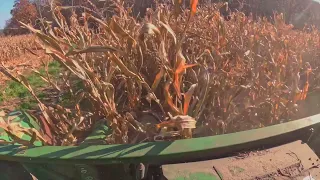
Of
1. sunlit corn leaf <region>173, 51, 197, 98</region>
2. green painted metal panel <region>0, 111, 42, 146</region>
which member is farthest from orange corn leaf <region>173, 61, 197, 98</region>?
green painted metal panel <region>0, 111, 42, 146</region>

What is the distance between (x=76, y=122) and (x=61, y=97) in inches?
36.9

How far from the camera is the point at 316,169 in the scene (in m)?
1.44

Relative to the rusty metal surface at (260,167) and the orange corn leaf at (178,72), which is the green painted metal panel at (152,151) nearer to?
the rusty metal surface at (260,167)

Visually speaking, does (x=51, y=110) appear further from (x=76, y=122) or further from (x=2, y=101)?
(x=2, y=101)

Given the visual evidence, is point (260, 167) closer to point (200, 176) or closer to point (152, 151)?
point (200, 176)

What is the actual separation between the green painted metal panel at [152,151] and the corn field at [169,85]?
0.11 m

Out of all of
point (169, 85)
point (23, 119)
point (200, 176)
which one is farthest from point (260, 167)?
point (23, 119)

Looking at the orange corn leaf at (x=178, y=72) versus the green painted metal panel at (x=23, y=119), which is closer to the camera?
the orange corn leaf at (x=178, y=72)

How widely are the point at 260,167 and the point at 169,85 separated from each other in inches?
19.9

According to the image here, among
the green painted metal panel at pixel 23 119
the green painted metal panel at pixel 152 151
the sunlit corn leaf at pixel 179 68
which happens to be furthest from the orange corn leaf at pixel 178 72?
the green painted metal panel at pixel 23 119

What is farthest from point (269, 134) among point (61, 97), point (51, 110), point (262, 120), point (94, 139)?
point (61, 97)

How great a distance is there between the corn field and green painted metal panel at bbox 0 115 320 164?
0.11 metres

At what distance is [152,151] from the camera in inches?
49.9

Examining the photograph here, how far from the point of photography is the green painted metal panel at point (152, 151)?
126 centimetres
